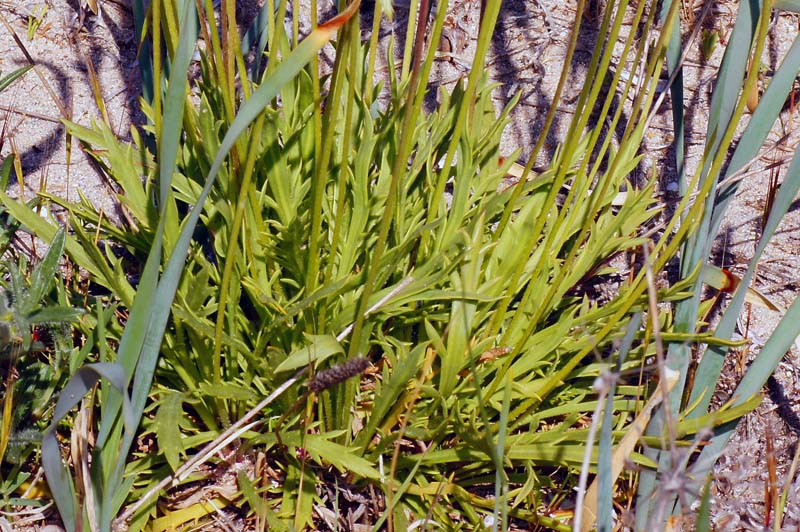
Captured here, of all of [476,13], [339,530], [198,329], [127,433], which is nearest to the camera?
[127,433]

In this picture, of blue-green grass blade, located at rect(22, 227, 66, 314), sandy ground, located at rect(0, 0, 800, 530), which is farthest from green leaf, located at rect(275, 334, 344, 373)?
sandy ground, located at rect(0, 0, 800, 530)

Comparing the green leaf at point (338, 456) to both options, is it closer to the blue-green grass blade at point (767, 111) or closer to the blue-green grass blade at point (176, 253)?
the blue-green grass blade at point (176, 253)

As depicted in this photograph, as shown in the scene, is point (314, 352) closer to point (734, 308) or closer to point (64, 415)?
point (64, 415)

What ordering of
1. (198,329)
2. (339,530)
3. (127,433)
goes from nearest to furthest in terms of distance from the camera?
1. (127,433)
2. (198,329)
3. (339,530)

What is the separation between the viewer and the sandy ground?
1499mm

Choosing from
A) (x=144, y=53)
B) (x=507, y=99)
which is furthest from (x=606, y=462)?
(x=507, y=99)

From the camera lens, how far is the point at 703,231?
1.12m

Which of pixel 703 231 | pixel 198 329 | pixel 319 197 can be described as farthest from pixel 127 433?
pixel 703 231

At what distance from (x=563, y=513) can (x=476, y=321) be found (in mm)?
317

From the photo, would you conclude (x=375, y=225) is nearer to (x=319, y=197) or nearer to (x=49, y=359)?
(x=319, y=197)

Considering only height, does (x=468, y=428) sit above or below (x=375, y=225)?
below

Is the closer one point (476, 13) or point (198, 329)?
point (198, 329)

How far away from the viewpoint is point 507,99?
1781 mm

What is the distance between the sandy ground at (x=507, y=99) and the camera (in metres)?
1.50
